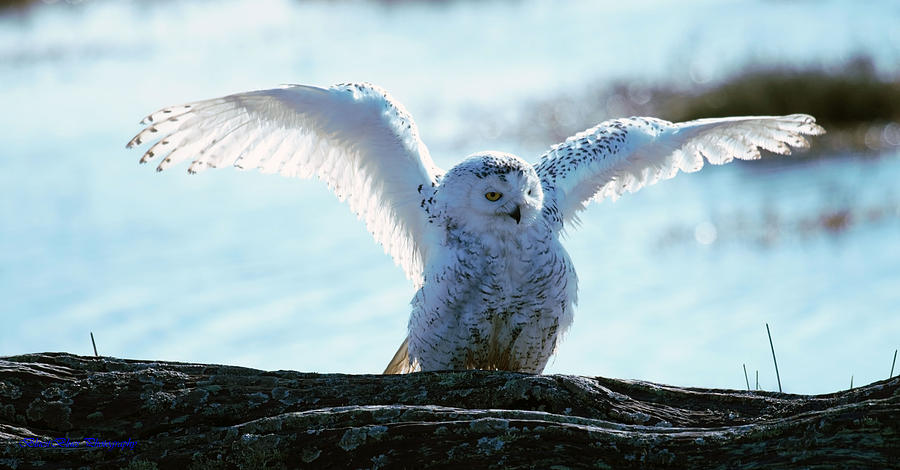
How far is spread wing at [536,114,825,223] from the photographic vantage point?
6.11 m

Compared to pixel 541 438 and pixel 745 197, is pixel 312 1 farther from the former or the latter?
pixel 541 438

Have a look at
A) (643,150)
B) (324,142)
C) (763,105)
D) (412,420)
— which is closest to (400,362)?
(324,142)

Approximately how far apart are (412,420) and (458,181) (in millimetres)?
2223

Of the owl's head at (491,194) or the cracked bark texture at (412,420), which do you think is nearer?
the cracked bark texture at (412,420)

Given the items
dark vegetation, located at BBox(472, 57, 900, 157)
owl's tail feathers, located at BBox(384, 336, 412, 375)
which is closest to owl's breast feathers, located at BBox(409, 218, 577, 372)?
owl's tail feathers, located at BBox(384, 336, 412, 375)

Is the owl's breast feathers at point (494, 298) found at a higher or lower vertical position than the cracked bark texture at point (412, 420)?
higher

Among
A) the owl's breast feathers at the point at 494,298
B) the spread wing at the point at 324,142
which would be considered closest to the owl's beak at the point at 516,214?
the owl's breast feathers at the point at 494,298

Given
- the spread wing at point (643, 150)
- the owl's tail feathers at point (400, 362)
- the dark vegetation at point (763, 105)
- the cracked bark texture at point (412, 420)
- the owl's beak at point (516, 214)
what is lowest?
the cracked bark texture at point (412, 420)

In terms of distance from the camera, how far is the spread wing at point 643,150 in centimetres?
611

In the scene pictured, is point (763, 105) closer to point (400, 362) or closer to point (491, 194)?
point (400, 362)

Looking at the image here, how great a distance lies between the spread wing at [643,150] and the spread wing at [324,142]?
82 centimetres

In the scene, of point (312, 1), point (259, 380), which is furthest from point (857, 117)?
point (259, 380)

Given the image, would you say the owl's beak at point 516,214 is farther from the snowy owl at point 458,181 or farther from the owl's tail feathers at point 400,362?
the owl's tail feathers at point 400,362

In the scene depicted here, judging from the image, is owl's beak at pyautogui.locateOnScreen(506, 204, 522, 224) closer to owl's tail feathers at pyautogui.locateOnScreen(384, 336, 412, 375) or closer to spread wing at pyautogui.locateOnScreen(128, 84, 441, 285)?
spread wing at pyautogui.locateOnScreen(128, 84, 441, 285)
